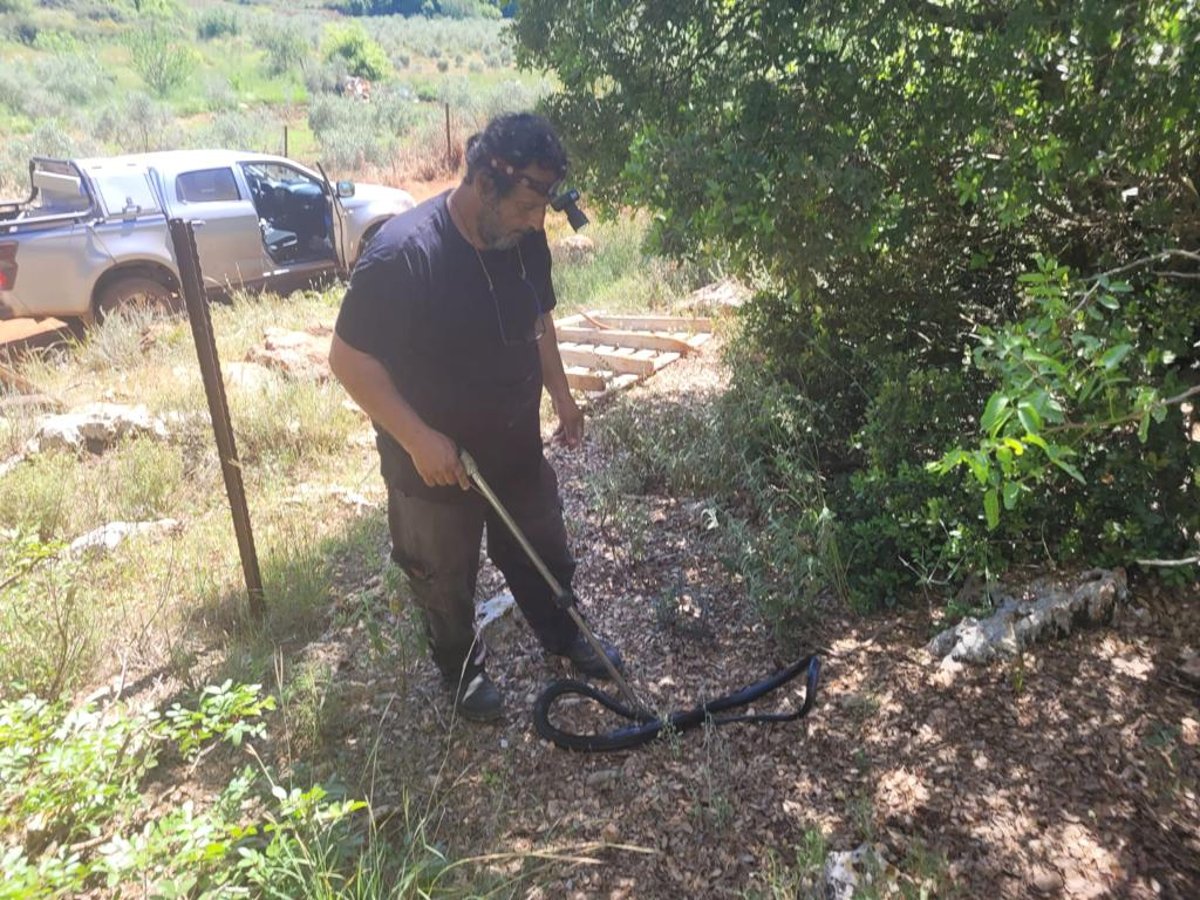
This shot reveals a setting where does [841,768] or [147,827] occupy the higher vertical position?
[147,827]

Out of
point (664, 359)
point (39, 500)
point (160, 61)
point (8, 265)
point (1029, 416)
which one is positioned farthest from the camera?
point (160, 61)

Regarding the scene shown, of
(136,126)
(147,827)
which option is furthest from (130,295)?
(136,126)

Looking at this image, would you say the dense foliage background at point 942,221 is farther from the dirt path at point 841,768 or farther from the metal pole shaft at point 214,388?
the metal pole shaft at point 214,388

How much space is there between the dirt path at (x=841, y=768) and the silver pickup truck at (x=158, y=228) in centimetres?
613

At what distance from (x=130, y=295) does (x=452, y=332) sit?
6987 millimetres

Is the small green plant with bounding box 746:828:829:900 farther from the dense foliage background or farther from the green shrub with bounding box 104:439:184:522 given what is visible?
the green shrub with bounding box 104:439:184:522

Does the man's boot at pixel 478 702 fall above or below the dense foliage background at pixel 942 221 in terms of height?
below

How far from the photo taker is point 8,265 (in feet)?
23.3

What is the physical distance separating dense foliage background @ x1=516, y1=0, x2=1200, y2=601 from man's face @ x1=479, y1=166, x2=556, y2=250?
0.84 metres

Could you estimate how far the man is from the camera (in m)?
2.23

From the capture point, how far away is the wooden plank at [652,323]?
6.31m

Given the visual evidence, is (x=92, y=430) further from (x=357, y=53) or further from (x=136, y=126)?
(x=357, y=53)

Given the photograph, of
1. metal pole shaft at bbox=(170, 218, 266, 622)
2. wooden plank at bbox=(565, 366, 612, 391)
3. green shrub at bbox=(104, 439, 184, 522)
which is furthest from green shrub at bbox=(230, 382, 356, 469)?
metal pole shaft at bbox=(170, 218, 266, 622)

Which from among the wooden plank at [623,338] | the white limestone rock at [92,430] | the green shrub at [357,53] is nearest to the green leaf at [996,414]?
the wooden plank at [623,338]
